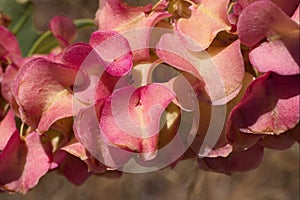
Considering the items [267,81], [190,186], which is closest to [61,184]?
[190,186]

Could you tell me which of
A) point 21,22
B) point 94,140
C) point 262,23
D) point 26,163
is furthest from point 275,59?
point 21,22

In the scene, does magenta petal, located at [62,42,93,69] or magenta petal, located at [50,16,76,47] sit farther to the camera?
magenta petal, located at [50,16,76,47]

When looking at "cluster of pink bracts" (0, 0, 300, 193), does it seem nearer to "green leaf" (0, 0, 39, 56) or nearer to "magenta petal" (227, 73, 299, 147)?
"magenta petal" (227, 73, 299, 147)

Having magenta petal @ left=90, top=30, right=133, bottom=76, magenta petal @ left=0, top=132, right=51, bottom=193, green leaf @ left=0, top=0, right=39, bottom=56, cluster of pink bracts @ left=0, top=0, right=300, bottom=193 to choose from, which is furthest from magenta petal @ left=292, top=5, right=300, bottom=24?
green leaf @ left=0, top=0, right=39, bottom=56

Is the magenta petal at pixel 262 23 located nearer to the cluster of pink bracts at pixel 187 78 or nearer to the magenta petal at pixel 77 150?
the cluster of pink bracts at pixel 187 78

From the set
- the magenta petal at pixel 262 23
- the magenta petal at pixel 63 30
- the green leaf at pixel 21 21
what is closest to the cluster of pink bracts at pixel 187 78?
the magenta petal at pixel 262 23

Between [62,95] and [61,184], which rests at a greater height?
[62,95]

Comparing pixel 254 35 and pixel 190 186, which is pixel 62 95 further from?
pixel 190 186
